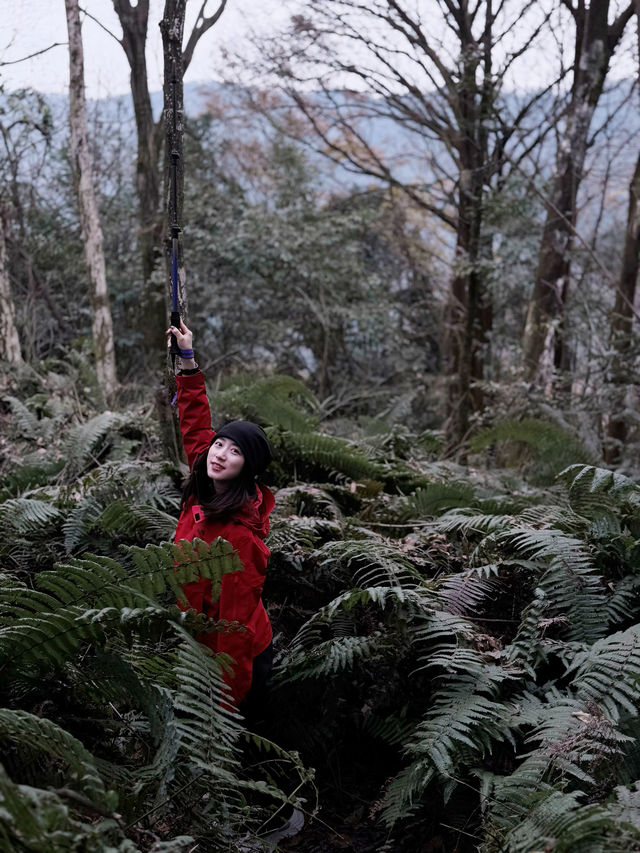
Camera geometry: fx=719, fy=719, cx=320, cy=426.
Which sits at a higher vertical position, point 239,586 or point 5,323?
point 5,323

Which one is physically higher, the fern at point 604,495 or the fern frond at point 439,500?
the fern at point 604,495

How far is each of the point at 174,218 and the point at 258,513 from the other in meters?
1.27

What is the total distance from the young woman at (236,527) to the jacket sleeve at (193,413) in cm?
7

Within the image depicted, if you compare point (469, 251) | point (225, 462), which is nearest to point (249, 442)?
point (225, 462)

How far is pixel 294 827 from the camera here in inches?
93.4

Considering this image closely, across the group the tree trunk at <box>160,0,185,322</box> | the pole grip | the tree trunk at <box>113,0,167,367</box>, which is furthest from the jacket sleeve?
the tree trunk at <box>113,0,167,367</box>

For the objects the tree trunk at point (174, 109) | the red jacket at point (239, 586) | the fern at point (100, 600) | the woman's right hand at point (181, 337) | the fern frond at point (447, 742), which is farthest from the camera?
the tree trunk at point (174, 109)

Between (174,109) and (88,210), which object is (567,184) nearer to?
(88,210)

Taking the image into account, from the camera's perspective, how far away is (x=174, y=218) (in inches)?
116

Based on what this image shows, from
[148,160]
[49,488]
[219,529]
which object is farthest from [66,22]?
[219,529]

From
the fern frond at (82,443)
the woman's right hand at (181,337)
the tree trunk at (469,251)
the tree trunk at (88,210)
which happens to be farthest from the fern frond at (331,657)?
the tree trunk at (88,210)

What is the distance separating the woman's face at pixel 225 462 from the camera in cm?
252

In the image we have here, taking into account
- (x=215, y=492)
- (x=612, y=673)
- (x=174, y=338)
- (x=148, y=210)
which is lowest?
(x=612, y=673)

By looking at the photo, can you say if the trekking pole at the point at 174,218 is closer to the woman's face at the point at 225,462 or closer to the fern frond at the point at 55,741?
the woman's face at the point at 225,462
